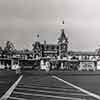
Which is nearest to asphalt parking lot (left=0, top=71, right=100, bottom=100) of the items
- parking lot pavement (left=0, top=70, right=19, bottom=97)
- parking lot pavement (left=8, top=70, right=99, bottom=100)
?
parking lot pavement (left=8, top=70, right=99, bottom=100)

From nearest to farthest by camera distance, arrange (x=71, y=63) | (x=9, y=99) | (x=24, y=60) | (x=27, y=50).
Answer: (x=9, y=99), (x=71, y=63), (x=24, y=60), (x=27, y=50)

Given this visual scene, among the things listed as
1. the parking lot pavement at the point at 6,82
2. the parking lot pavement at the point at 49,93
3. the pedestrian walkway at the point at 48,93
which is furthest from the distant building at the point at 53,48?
the pedestrian walkway at the point at 48,93

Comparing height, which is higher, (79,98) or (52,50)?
(52,50)

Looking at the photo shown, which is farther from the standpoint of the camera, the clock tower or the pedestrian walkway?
the clock tower

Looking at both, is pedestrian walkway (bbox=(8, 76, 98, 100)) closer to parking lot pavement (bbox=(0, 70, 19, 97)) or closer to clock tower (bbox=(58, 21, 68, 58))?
parking lot pavement (bbox=(0, 70, 19, 97))

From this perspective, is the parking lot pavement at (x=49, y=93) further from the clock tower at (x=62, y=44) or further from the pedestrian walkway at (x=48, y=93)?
the clock tower at (x=62, y=44)

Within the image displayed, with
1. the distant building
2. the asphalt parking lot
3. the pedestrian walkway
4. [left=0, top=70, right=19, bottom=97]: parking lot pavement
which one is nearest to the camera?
the pedestrian walkway

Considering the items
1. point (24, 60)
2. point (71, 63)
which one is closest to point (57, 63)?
point (71, 63)

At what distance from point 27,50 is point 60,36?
26869 mm

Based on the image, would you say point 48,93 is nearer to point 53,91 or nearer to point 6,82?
point 53,91

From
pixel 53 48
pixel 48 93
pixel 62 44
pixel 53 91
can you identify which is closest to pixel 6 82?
pixel 53 91

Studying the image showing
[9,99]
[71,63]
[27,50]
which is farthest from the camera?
[27,50]

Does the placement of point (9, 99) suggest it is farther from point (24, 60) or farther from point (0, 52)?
point (0, 52)

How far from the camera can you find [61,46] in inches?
6216
